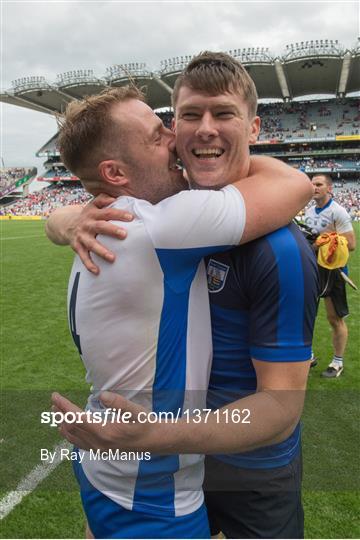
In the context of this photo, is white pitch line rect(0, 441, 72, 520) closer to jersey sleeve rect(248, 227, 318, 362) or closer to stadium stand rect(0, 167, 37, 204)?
jersey sleeve rect(248, 227, 318, 362)

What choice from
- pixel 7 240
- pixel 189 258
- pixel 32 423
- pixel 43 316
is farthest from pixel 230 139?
pixel 7 240

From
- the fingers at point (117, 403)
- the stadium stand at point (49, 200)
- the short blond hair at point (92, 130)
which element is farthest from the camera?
the stadium stand at point (49, 200)

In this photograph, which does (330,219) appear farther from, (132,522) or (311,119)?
(311,119)

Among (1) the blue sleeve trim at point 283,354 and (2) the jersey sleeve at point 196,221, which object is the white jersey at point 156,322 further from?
(1) the blue sleeve trim at point 283,354

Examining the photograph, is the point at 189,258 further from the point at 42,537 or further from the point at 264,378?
the point at 42,537

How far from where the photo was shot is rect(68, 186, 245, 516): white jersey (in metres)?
1.30

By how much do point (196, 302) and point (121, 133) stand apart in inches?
26.3

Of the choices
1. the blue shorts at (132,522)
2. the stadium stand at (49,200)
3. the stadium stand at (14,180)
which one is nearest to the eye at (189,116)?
the blue shorts at (132,522)

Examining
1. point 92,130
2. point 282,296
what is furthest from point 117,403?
point 92,130

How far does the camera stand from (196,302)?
4.76 ft

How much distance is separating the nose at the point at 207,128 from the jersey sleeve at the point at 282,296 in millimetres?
508

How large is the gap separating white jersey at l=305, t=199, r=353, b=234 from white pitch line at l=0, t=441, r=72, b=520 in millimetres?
4102

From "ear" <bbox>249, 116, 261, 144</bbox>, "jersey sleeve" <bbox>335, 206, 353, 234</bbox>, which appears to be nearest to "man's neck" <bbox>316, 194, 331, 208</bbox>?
"jersey sleeve" <bbox>335, 206, 353, 234</bbox>

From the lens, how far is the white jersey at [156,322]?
1.30 m
